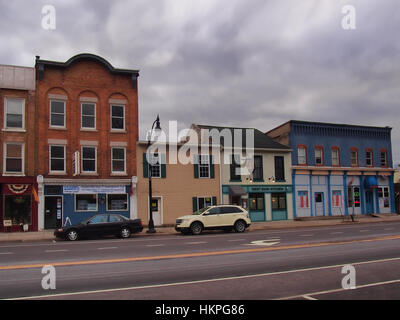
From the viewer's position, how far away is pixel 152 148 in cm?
2817

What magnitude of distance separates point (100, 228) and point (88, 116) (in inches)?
405

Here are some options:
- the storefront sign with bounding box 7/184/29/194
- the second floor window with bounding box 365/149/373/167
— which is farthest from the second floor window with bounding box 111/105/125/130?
the second floor window with bounding box 365/149/373/167

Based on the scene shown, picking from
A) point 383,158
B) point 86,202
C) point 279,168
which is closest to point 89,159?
point 86,202

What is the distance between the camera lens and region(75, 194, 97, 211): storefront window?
26.1 metres

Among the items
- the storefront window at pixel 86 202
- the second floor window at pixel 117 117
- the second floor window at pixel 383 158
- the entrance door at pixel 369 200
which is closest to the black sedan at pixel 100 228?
the storefront window at pixel 86 202

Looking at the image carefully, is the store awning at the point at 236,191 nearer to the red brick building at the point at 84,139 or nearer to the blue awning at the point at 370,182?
the red brick building at the point at 84,139

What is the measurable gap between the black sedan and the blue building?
1686cm

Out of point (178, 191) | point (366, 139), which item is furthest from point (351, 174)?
point (178, 191)

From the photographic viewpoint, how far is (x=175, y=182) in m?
28.7

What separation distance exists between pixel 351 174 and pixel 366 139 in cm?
420

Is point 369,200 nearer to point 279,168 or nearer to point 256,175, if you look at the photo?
point 279,168

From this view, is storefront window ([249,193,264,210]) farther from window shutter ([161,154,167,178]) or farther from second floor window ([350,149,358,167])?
second floor window ([350,149,358,167])

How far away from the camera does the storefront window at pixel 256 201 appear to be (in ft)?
103
